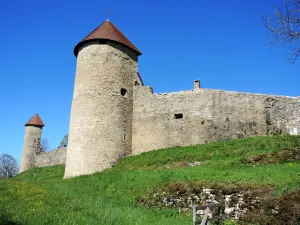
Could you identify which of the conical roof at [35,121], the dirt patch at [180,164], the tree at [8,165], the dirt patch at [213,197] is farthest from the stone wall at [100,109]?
the tree at [8,165]

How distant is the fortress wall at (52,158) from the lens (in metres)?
31.5

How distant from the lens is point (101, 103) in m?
20.1

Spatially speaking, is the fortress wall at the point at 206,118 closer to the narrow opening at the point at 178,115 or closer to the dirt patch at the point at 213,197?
the narrow opening at the point at 178,115

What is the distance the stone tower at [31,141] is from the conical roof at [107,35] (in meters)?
17.4

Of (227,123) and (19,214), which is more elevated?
(227,123)

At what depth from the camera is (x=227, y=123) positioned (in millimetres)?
19219

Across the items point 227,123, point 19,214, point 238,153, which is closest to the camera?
point 19,214

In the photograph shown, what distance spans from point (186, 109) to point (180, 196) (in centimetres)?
966

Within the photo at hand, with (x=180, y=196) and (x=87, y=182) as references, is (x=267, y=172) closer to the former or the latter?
(x=180, y=196)

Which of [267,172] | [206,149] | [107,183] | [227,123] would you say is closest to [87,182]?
[107,183]

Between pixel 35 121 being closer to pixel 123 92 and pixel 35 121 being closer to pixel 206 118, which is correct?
pixel 123 92

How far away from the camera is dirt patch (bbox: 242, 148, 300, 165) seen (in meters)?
13.3

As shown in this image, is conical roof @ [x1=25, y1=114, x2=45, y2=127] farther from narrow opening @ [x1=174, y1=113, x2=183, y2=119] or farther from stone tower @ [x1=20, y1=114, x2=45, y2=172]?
narrow opening @ [x1=174, y1=113, x2=183, y2=119]

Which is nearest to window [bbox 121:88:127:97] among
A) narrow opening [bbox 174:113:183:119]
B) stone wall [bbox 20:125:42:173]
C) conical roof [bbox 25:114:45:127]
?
narrow opening [bbox 174:113:183:119]
